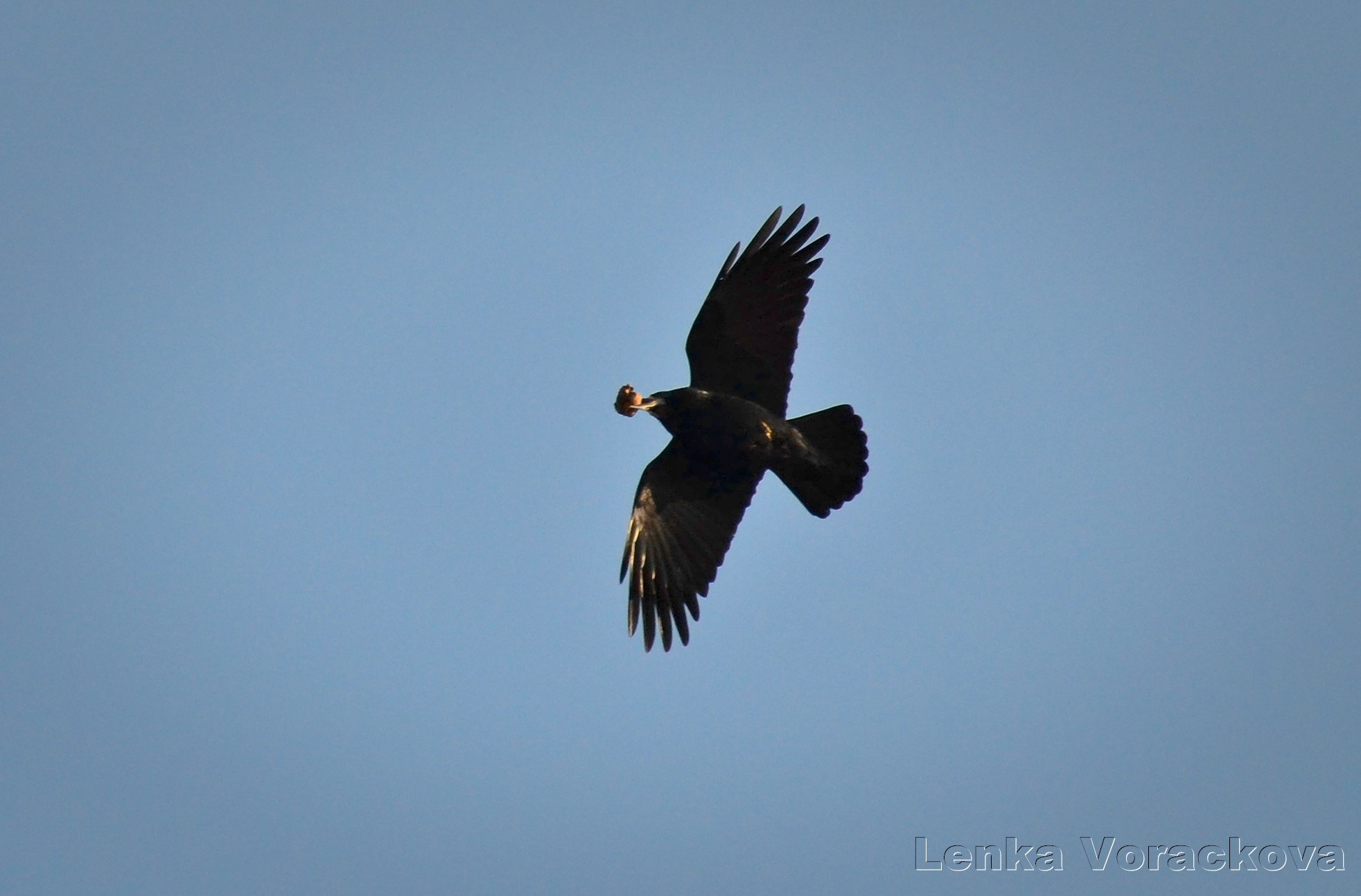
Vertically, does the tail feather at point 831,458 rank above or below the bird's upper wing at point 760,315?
below

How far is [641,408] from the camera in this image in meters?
9.21

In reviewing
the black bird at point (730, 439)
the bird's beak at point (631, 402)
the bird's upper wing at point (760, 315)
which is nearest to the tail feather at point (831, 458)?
the black bird at point (730, 439)

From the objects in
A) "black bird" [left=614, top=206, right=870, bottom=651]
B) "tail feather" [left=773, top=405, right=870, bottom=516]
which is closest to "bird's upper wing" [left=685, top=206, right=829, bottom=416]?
"black bird" [left=614, top=206, right=870, bottom=651]

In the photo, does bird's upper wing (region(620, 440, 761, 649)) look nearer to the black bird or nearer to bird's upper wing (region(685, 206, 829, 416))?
the black bird

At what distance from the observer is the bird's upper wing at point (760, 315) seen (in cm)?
945

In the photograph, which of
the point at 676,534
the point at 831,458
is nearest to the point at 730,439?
the point at 831,458

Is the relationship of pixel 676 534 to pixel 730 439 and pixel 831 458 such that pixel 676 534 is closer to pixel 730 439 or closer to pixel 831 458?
pixel 730 439

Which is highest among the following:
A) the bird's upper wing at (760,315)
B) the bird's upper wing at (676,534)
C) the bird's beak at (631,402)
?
the bird's upper wing at (760,315)

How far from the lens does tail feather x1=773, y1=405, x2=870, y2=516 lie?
9234 mm

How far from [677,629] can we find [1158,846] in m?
4.00

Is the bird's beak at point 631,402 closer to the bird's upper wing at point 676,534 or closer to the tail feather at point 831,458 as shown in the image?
the bird's upper wing at point 676,534

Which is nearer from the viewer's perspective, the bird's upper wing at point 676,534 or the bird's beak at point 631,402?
the bird's beak at point 631,402

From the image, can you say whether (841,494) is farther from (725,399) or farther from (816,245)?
(816,245)

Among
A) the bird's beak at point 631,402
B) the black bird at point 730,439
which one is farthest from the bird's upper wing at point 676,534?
the bird's beak at point 631,402
